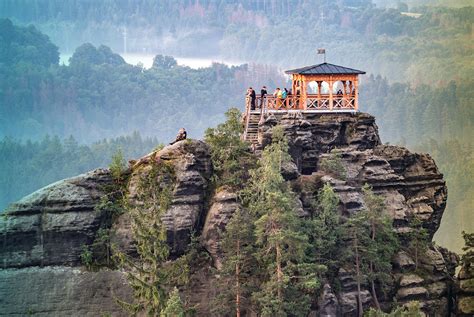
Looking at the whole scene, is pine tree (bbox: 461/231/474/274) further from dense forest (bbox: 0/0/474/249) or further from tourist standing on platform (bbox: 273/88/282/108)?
dense forest (bbox: 0/0/474/249)

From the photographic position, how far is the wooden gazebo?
61344 mm

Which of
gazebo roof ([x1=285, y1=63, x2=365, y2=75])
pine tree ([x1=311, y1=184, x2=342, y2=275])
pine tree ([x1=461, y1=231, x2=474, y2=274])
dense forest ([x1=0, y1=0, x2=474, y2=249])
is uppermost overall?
dense forest ([x1=0, y1=0, x2=474, y2=249])

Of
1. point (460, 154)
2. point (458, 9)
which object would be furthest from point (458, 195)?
point (458, 9)

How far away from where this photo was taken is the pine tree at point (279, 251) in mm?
51781

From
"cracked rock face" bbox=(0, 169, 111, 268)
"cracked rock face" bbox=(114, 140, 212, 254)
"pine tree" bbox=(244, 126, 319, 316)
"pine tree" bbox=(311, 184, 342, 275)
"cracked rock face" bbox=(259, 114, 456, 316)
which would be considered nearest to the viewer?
"pine tree" bbox=(244, 126, 319, 316)

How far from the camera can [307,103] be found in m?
62.0

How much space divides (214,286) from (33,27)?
14146 cm

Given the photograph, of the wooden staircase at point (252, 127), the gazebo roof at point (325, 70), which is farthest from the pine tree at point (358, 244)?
the gazebo roof at point (325, 70)

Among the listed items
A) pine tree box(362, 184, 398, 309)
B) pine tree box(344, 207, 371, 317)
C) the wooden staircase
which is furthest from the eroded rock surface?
pine tree box(362, 184, 398, 309)

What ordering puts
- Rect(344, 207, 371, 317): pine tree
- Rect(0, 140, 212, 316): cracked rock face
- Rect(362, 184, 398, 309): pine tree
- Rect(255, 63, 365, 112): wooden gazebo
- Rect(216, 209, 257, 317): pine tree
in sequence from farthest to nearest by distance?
1. Rect(255, 63, 365, 112): wooden gazebo
2. Rect(362, 184, 398, 309): pine tree
3. Rect(344, 207, 371, 317): pine tree
4. Rect(0, 140, 212, 316): cracked rock face
5. Rect(216, 209, 257, 317): pine tree

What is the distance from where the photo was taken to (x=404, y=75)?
583 ft

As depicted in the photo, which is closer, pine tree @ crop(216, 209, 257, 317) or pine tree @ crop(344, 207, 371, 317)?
pine tree @ crop(216, 209, 257, 317)

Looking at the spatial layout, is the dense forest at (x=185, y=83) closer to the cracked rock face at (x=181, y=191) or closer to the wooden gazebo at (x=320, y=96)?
the wooden gazebo at (x=320, y=96)

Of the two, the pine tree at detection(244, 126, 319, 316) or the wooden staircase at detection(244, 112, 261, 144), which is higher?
the wooden staircase at detection(244, 112, 261, 144)
